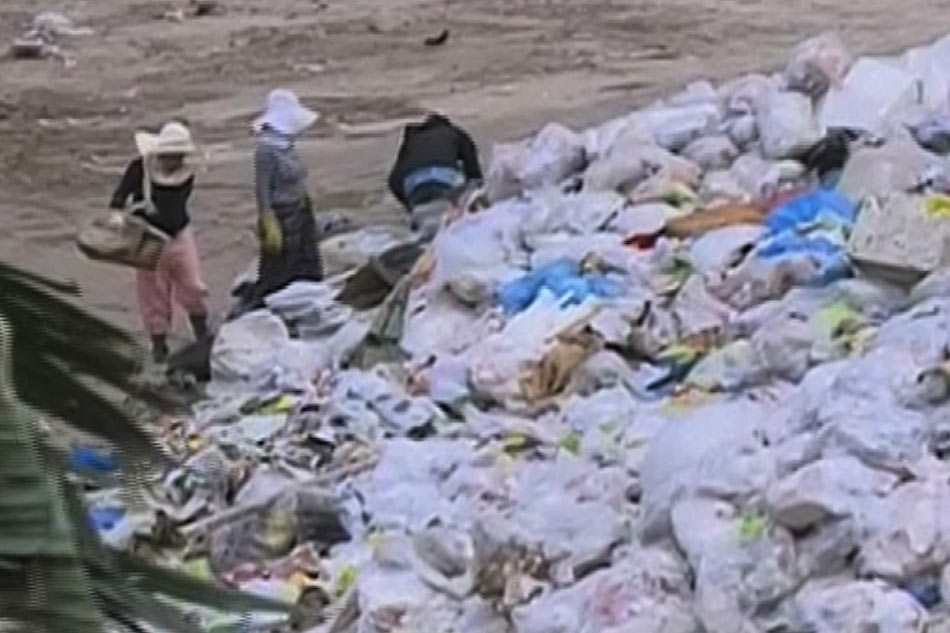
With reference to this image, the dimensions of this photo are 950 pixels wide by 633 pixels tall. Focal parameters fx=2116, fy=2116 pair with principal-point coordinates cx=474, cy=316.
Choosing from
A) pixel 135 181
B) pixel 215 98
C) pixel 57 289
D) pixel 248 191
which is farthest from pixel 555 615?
pixel 215 98

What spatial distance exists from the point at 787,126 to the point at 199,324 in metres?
2.20

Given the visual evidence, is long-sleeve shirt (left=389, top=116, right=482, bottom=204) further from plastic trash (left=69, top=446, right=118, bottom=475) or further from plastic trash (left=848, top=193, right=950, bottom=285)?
plastic trash (left=69, top=446, right=118, bottom=475)

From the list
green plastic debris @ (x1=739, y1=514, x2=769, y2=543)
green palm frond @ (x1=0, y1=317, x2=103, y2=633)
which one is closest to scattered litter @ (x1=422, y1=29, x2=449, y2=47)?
green plastic debris @ (x1=739, y1=514, x2=769, y2=543)

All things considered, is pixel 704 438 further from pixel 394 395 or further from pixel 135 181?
pixel 135 181

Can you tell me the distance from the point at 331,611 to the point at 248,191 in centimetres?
548

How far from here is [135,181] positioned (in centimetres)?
770

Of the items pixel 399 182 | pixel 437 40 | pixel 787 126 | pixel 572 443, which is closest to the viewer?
pixel 572 443

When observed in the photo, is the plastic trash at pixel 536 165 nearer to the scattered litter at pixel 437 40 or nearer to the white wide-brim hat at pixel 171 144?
the white wide-brim hat at pixel 171 144

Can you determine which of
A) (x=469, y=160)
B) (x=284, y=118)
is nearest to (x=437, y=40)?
(x=469, y=160)

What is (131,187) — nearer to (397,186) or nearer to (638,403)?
(397,186)

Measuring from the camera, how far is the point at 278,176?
759 cm

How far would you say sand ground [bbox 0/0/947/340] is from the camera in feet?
33.0

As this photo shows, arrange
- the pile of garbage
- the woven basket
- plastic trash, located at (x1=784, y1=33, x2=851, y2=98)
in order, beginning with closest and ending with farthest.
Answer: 1. the pile of garbage
2. the woven basket
3. plastic trash, located at (x1=784, y1=33, x2=851, y2=98)

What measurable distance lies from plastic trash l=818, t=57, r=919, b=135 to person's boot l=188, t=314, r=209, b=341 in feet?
7.50
